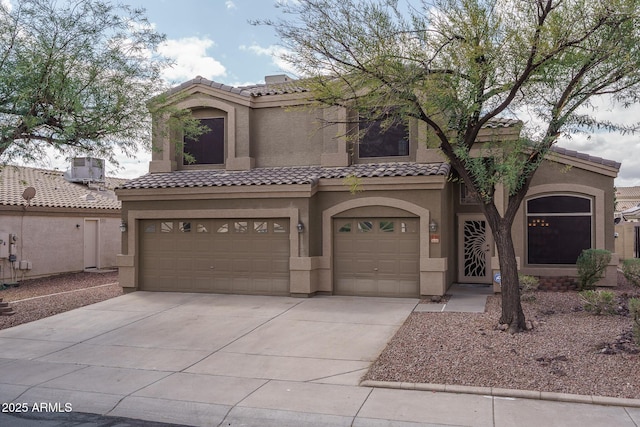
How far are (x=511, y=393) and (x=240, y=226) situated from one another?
937 cm

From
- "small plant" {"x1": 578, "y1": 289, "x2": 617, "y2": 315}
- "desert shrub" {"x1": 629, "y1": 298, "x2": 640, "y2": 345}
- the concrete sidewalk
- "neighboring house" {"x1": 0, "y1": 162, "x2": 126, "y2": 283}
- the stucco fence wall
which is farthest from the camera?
the stucco fence wall

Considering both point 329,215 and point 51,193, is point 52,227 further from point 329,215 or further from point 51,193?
point 329,215

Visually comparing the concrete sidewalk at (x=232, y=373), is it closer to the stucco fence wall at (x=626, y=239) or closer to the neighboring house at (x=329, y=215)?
the neighboring house at (x=329, y=215)

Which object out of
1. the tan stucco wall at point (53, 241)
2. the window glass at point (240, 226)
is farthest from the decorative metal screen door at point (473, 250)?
the tan stucco wall at point (53, 241)

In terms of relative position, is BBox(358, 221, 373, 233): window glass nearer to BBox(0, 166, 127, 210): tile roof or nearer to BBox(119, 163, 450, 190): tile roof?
BBox(119, 163, 450, 190): tile roof

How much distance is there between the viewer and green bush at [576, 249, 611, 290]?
45.5 ft

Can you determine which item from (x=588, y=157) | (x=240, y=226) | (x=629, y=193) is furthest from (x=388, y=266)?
(x=629, y=193)

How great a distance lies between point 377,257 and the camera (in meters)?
13.9

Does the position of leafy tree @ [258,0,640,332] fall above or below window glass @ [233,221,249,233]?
above

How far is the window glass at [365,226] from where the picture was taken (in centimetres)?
1403

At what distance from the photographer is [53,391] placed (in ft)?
23.7

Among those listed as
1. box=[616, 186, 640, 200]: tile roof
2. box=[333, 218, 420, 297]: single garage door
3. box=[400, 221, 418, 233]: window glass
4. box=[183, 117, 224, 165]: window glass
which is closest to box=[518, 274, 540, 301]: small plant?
box=[333, 218, 420, 297]: single garage door

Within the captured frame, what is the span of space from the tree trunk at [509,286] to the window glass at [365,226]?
4462 mm

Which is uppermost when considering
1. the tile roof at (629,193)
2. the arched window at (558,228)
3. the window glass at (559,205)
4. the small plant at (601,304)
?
the tile roof at (629,193)
